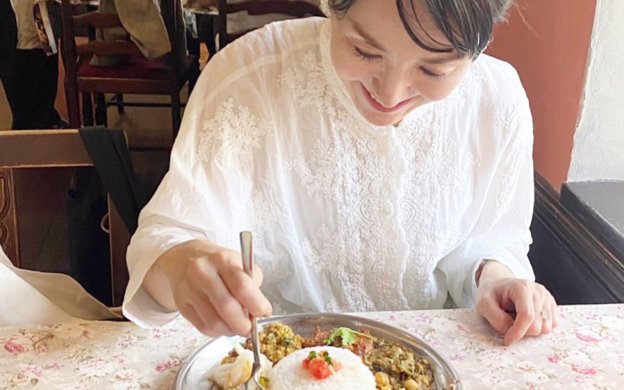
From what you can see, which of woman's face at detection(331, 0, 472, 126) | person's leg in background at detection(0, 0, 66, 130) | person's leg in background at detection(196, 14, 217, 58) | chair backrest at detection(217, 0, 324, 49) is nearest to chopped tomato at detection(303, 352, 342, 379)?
woman's face at detection(331, 0, 472, 126)

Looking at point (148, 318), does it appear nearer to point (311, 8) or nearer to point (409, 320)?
point (409, 320)

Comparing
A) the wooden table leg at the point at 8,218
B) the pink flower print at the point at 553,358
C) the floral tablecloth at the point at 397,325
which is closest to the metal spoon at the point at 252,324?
the floral tablecloth at the point at 397,325

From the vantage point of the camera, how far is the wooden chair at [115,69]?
296 cm

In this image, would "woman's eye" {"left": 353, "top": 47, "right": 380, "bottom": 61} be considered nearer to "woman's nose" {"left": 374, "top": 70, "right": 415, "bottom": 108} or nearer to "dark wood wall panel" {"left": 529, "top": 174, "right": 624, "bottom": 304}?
"woman's nose" {"left": 374, "top": 70, "right": 415, "bottom": 108}

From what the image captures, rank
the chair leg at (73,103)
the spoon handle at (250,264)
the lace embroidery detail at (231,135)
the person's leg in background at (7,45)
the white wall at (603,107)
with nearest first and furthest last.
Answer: the spoon handle at (250,264) → the lace embroidery detail at (231,135) → the white wall at (603,107) → the chair leg at (73,103) → the person's leg in background at (7,45)

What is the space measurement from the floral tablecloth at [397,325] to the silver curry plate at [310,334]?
0.03m

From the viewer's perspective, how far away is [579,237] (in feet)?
4.44

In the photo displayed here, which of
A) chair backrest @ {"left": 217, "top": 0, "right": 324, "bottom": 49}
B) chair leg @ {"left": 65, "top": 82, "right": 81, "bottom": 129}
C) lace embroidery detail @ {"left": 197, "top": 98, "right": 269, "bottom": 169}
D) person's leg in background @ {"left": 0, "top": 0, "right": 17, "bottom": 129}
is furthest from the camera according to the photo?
person's leg in background @ {"left": 0, "top": 0, "right": 17, "bottom": 129}

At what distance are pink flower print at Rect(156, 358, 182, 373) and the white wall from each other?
876 mm

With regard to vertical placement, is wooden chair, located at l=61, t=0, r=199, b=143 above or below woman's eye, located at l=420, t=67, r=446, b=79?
below

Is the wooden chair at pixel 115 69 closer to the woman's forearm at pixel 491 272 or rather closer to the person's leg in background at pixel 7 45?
the person's leg in background at pixel 7 45

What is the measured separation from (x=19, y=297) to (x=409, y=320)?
0.52m

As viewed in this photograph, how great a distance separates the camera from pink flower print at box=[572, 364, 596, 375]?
883mm

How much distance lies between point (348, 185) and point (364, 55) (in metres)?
0.29
